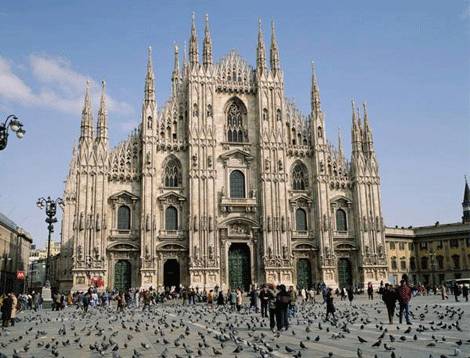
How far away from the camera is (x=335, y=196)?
2013 inches

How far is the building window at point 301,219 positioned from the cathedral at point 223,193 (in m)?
0.10

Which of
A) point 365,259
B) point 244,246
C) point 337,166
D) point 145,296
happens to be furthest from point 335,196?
point 145,296

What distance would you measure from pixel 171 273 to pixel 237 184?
10.1 m

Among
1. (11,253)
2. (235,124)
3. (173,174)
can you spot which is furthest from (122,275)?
(11,253)

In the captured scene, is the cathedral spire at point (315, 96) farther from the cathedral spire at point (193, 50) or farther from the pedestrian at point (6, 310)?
the pedestrian at point (6, 310)

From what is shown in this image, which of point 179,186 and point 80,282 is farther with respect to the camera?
point 179,186

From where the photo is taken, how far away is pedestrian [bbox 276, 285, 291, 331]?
1769 cm

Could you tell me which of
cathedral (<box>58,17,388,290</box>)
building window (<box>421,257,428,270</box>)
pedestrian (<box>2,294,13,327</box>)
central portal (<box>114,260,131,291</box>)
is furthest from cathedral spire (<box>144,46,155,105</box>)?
building window (<box>421,257,428,270</box>)

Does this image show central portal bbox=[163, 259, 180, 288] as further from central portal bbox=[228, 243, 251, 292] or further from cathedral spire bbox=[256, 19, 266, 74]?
cathedral spire bbox=[256, 19, 266, 74]

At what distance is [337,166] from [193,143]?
1460cm

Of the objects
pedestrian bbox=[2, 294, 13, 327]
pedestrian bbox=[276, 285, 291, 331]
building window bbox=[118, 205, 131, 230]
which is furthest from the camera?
building window bbox=[118, 205, 131, 230]

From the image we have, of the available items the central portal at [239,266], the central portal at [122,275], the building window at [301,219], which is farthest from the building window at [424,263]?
the central portal at [122,275]

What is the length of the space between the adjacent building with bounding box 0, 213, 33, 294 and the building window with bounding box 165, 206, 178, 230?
1559 centimetres

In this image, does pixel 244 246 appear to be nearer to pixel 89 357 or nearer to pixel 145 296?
pixel 145 296
